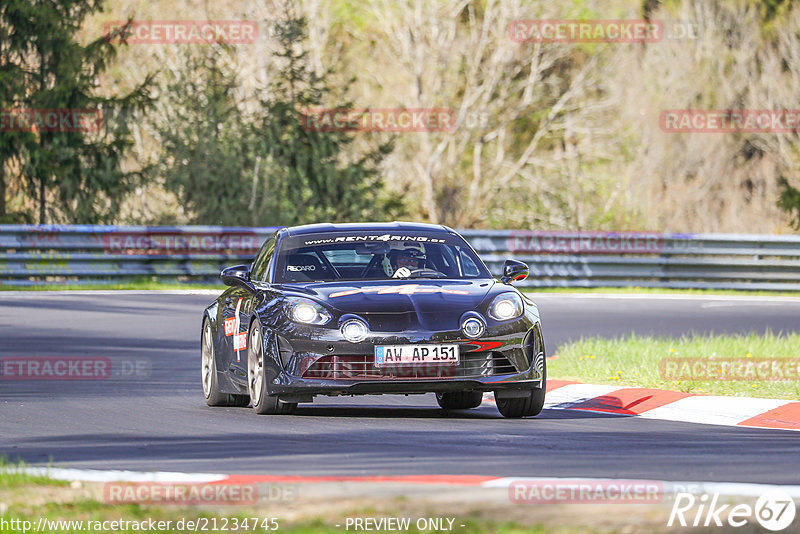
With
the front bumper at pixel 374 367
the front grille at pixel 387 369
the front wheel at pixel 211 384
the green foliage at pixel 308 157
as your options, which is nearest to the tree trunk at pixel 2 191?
the green foliage at pixel 308 157

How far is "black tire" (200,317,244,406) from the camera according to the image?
453 inches

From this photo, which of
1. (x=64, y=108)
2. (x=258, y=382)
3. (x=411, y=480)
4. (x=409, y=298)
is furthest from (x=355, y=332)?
(x=64, y=108)

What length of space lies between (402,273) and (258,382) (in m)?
1.39

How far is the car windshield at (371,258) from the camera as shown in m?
11.1

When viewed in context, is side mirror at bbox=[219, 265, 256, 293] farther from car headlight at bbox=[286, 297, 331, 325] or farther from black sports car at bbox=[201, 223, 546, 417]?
car headlight at bbox=[286, 297, 331, 325]

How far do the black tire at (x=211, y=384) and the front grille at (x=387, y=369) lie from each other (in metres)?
1.68

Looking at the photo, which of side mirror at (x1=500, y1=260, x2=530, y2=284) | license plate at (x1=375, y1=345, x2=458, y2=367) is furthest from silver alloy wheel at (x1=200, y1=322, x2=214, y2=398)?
side mirror at (x1=500, y1=260, x2=530, y2=284)

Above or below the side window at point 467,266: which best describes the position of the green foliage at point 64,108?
above

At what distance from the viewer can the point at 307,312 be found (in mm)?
10094

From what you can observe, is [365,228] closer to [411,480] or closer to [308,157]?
[411,480]

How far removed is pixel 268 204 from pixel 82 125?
4253mm

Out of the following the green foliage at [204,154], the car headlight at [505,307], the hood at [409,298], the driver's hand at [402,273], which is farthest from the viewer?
the green foliage at [204,154]

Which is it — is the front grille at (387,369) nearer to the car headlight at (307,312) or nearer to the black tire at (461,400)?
the car headlight at (307,312)

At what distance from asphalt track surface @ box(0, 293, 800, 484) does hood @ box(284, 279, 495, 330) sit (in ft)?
2.38
